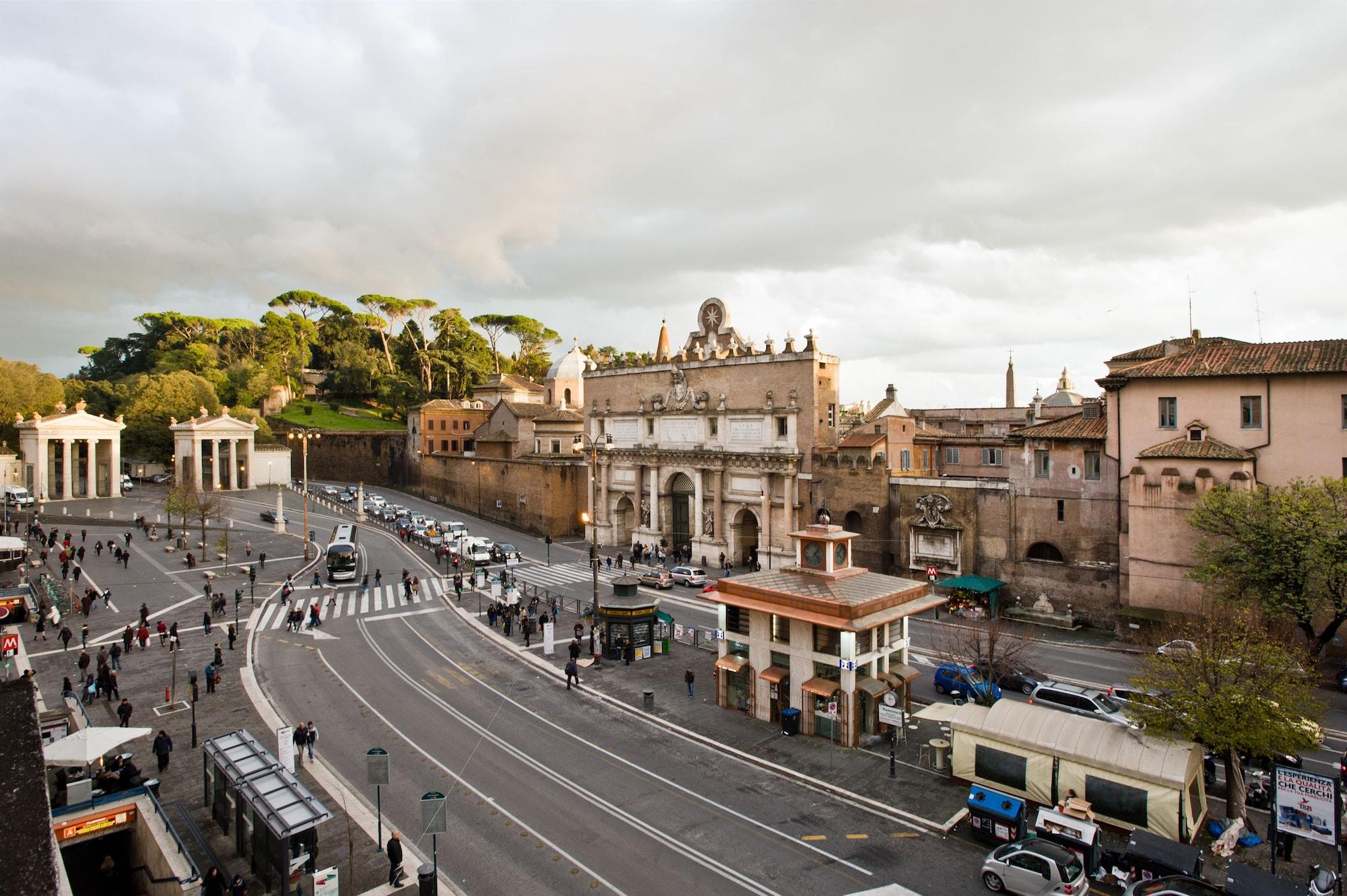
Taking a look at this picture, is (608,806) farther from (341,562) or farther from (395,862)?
(341,562)

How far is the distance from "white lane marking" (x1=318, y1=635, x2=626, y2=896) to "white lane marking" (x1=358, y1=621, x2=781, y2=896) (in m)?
1.63

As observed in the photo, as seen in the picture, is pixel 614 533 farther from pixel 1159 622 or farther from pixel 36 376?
pixel 36 376

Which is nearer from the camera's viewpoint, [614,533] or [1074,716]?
[1074,716]

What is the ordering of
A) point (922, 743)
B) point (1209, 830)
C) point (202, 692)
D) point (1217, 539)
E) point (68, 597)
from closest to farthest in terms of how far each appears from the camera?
1. point (1209, 830)
2. point (922, 743)
3. point (202, 692)
4. point (1217, 539)
5. point (68, 597)

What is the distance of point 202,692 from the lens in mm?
24094

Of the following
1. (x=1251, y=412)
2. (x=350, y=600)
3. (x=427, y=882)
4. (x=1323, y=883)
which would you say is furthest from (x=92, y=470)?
(x=1251, y=412)

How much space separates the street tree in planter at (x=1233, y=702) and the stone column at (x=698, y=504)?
3430 cm

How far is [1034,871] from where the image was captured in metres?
13.1

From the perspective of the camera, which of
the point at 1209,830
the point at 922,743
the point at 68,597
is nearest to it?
the point at 1209,830

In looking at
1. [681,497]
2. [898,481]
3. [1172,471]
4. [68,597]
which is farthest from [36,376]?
[1172,471]

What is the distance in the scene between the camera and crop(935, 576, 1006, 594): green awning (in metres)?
35.4

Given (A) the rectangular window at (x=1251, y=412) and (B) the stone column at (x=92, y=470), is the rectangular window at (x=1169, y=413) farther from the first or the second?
(B) the stone column at (x=92, y=470)

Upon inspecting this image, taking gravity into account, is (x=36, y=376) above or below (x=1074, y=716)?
above

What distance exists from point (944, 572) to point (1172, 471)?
11.9m
